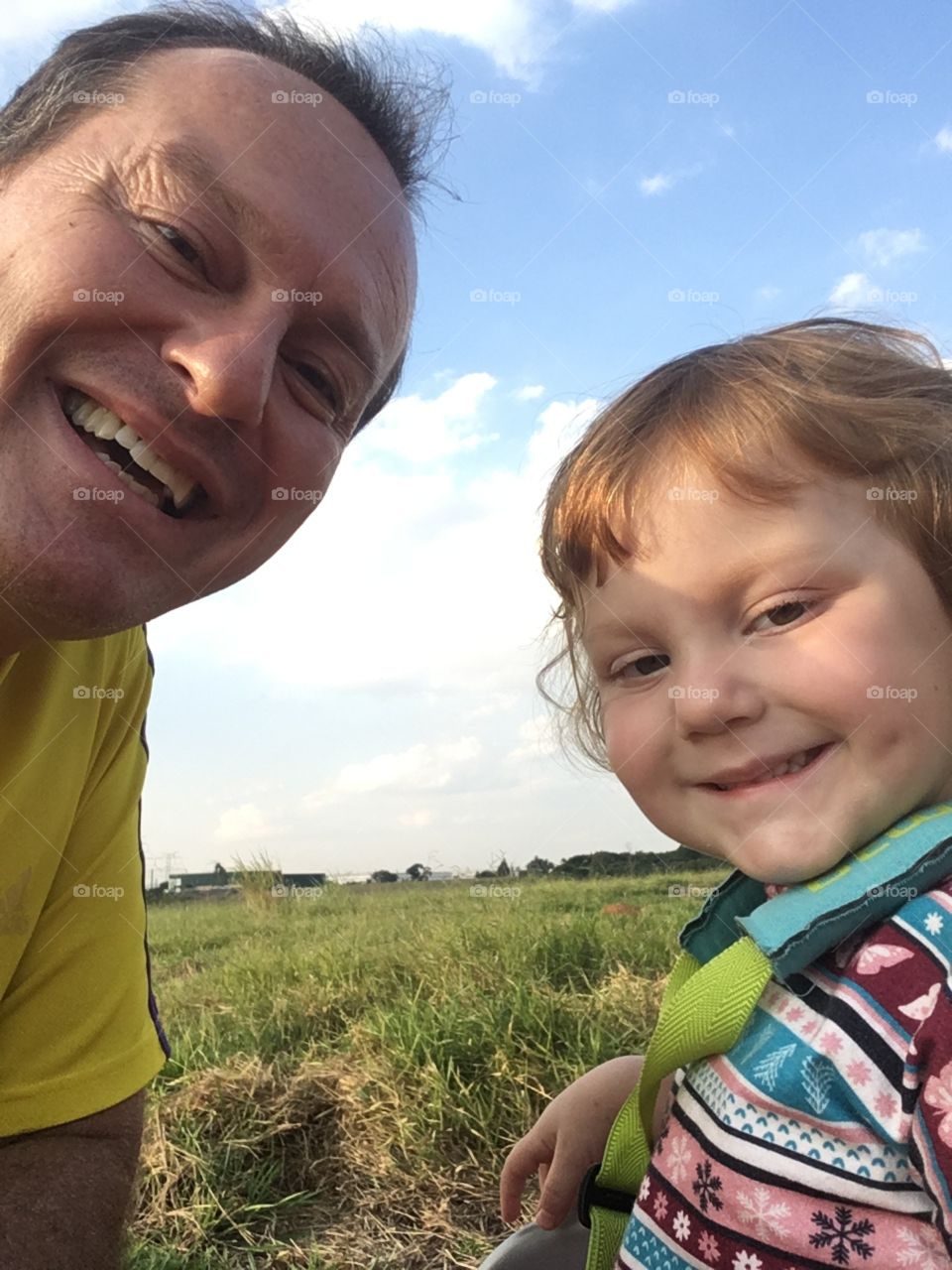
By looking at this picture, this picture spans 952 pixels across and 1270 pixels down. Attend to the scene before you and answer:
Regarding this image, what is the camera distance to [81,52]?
1.93 meters

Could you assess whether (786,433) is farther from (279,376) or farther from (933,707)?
(279,376)

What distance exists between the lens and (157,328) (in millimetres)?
1660

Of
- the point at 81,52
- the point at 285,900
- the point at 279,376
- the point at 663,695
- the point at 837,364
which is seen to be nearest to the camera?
the point at 663,695

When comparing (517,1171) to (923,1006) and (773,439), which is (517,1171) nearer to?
(923,1006)

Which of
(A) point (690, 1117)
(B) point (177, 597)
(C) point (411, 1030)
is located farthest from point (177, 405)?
(C) point (411, 1030)

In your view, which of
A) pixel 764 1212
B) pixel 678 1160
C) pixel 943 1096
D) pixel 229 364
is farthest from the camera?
pixel 229 364

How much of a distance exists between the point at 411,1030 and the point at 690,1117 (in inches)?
58.2
